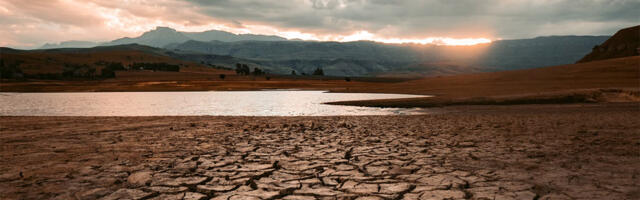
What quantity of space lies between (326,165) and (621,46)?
12729 centimetres

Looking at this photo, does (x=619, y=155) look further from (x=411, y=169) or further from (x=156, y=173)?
Answer: (x=156, y=173)

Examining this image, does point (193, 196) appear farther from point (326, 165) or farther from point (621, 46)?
point (621, 46)

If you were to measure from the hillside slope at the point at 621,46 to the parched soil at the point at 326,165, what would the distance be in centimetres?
11202

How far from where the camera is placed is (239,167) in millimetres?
8320

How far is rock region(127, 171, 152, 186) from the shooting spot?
7.02 m

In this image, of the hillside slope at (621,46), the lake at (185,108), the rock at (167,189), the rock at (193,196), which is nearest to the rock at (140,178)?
the rock at (167,189)

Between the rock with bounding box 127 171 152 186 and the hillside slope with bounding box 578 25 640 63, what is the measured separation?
397 feet

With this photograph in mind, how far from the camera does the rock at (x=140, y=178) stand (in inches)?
276

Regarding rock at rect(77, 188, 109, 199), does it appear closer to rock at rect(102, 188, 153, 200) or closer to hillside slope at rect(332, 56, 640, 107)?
rock at rect(102, 188, 153, 200)

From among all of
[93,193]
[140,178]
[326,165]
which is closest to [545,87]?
[326,165]

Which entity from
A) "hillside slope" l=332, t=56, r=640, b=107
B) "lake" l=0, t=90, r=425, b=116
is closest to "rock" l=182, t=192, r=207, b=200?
"lake" l=0, t=90, r=425, b=116

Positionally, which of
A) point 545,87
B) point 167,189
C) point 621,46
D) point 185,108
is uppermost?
point 621,46

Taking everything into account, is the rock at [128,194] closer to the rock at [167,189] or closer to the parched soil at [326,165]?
the parched soil at [326,165]

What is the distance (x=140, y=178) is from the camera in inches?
290
